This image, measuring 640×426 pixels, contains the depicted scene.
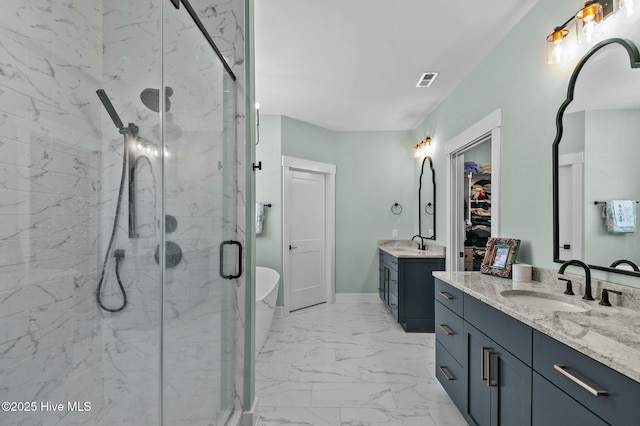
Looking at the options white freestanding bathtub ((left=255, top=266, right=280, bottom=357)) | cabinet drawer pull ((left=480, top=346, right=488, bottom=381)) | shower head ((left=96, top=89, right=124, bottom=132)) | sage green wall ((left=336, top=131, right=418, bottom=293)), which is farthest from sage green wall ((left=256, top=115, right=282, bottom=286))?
shower head ((left=96, top=89, right=124, bottom=132))

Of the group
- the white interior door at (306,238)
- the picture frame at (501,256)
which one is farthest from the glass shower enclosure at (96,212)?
the white interior door at (306,238)

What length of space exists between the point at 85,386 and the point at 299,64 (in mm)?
2722

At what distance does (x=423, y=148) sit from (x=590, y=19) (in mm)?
2809

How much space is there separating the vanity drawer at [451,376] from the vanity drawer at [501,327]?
372 mm

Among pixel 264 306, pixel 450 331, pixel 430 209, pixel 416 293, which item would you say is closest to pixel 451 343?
pixel 450 331

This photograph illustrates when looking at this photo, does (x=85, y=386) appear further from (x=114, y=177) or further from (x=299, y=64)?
(x=299, y=64)

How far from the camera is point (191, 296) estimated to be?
57.9 inches

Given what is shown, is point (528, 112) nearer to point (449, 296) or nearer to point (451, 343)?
point (449, 296)

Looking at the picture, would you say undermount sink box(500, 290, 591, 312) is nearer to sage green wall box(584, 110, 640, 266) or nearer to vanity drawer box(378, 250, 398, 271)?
sage green wall box(584, 110, 640, 266)

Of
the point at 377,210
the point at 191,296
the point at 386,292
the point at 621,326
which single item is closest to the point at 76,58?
the point at 191,296

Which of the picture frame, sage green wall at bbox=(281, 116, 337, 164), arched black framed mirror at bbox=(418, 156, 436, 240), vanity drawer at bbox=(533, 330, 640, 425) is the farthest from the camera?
sage green wall at bbox=(281, 116, 337, 164)

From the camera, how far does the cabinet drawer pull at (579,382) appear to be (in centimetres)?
98

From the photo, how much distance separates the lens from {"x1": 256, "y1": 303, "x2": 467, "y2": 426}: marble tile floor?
7.05 ft

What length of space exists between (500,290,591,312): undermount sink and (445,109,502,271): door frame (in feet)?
2.73
